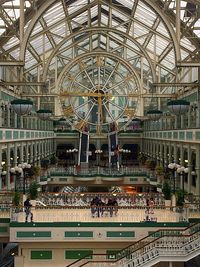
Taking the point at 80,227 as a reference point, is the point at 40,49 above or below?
above

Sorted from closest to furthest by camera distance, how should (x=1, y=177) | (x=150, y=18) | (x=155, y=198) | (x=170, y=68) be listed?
(x=155, y=198), (x=1, y=177), (x=150, y=18), (x=170, y=68)

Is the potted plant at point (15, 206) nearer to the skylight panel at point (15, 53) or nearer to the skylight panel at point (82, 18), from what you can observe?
the skylight panel at point (15, 53)

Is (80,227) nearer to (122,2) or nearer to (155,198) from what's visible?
(155,198)

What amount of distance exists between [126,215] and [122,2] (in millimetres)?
23163

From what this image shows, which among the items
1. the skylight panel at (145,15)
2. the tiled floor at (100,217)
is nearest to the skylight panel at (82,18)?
the skylight panel at (145,15)

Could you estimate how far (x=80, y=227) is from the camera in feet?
75.6

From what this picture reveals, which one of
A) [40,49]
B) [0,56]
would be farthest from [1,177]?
[40,49]

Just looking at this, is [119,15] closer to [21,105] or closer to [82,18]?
[82,18]

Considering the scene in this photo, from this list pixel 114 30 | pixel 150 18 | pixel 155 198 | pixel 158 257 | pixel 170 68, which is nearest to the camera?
pixel 158 257

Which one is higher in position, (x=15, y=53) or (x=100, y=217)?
(x=15, y=53)

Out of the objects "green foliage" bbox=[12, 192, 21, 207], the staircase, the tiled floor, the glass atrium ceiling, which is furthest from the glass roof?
the staircase

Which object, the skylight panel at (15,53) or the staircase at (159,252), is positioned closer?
the staircase at (159,252)

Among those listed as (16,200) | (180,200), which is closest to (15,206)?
(16,200)

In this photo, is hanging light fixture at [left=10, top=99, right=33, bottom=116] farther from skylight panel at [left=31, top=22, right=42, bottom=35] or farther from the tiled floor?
skylight panel at [left=31, top=22, right=42, bottom=35]
